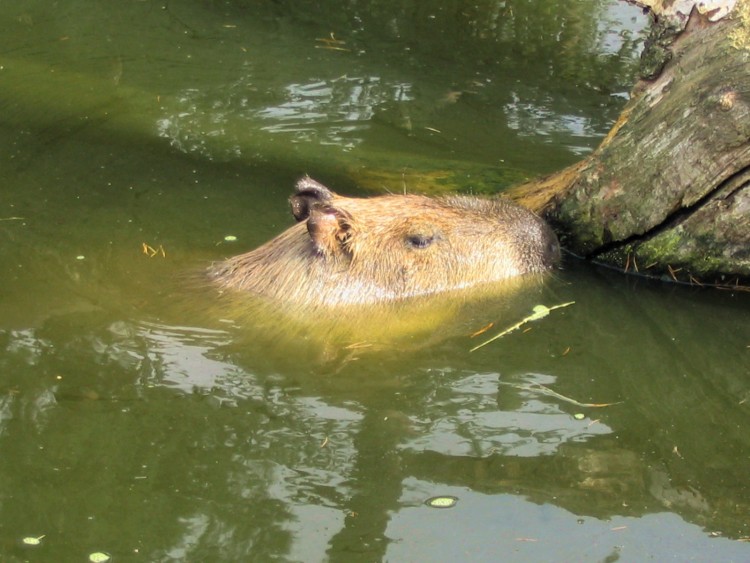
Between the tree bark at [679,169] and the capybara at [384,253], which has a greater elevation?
the tree bark at [679,169]

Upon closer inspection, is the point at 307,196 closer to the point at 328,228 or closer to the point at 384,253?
the point at 328,228

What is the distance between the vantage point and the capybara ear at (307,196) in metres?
5.58

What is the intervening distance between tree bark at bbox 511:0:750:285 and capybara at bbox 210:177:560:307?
340mm

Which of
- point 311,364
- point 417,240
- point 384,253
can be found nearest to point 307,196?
point 384,253

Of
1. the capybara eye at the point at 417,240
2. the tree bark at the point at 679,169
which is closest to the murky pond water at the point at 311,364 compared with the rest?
the tree bark at the point at 679,169

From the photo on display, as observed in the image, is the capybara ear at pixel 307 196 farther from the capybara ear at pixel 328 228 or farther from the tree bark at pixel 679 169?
the tree bark at pixel 679 169

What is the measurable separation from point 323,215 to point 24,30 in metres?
5.46

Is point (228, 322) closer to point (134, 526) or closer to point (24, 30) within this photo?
point (134, 526)

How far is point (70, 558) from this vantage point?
11.4ft

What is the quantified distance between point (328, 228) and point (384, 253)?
14.3 inches

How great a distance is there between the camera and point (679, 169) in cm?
525

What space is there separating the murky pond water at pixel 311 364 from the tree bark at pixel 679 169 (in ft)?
0.66

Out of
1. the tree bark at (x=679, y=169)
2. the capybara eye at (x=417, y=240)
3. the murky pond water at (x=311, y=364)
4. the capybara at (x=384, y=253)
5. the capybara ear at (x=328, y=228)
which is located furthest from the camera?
the capybara eye at (x=417, y=240)

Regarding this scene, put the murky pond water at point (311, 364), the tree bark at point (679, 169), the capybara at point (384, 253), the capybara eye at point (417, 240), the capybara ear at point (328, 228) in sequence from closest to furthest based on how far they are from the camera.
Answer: the murky pond water at point (311, 364), the tree bark at point (679, 169), the capybara ear at point (328, 228), the capybara at point (384, 253), the capybara eye at point (417, 240)
